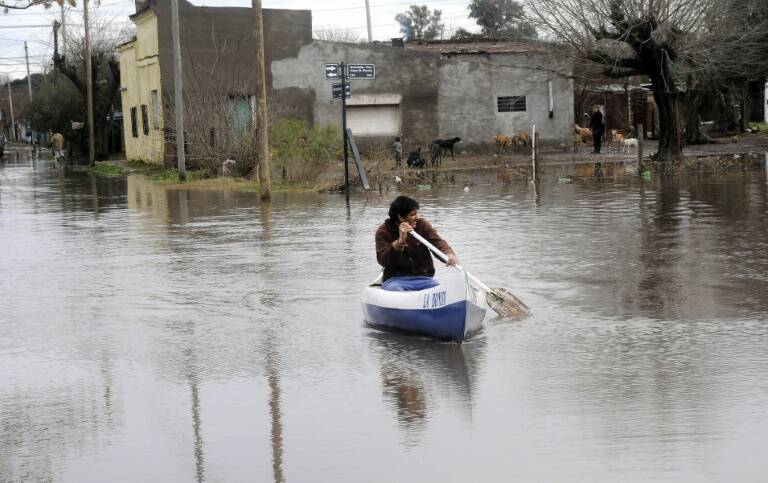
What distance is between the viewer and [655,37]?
3181cm

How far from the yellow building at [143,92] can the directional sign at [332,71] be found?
18.8 meters

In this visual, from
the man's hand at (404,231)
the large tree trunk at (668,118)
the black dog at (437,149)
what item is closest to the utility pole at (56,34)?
the black dog at (437,149)

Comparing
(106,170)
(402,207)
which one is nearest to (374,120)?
(106,170)

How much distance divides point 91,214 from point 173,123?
51.7 ft

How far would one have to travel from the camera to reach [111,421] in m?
7.95

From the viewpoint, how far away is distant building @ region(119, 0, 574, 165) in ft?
141

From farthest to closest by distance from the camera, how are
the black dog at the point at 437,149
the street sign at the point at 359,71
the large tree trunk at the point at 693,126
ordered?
the large tree trunk at the point at 693,126 < the black dog at the point at 437,149 < the street sign at the point at 359,71

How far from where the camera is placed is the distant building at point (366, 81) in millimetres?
43000

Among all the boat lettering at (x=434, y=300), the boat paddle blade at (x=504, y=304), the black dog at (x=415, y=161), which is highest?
the black dog at (x=415, y=161)

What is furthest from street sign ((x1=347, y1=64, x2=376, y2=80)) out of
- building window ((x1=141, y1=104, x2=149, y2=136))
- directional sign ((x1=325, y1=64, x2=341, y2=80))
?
building window ((x1=141, y1=104, x2=149, y2=136))

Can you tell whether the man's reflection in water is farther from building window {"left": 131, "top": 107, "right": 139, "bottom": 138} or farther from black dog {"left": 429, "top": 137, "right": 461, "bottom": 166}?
building window {"left": 131, "top": 107, "right": 139, "bottom": 138}

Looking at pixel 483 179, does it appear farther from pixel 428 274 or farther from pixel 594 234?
pixel 428 274

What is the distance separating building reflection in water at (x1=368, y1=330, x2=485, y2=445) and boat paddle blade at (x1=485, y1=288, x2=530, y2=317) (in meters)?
0.83

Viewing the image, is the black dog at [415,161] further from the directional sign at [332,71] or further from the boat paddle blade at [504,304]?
the boat paddle blade at [504,304]
